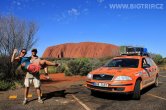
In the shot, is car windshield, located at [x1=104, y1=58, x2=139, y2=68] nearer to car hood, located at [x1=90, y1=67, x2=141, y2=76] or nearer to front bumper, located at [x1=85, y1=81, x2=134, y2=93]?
car hood, located at [x1=90, y1=67, x2=141, y2=76]

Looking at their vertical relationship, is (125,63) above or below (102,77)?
above

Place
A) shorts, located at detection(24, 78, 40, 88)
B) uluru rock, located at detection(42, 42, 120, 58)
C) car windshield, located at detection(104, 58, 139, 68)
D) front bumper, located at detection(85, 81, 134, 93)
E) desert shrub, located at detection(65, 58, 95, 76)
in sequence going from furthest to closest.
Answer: uluru rock, located at detection(42, 42, 120, 58), desert shrub, located at detection(65, 58, 95, 76), car windshield, located at detection(104, 58, 139, 68), front bumper, located at detection(85, 81, 134, 93), shorts, located at detection(24, 78, 40, 88)

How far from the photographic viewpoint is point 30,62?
344 inches

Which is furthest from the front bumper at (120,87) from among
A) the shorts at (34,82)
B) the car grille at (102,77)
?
the shorts at (34,82)

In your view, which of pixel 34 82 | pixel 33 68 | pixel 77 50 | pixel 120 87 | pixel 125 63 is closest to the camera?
pixel 33 68

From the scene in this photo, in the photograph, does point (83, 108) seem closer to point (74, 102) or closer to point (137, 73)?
point (74, 102)

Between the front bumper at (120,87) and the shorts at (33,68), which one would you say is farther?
the front bumper at (120,87)

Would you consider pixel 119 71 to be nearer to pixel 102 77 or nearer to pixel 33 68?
pixel 102 77

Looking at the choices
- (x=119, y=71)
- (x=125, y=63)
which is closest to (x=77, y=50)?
(x=125, y=63)

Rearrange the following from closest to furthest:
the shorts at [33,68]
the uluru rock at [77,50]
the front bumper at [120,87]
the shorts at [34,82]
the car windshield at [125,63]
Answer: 1. the shorts at [33,68]
2. the shorts at [34,82]
3. the front bumper at [120,87]
4. the car windshield at [125,63]
5. the uluru rock at [77,50]

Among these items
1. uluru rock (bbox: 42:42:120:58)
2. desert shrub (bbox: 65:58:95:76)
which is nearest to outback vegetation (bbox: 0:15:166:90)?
desert shrub (bbox: 65:58:95:76)

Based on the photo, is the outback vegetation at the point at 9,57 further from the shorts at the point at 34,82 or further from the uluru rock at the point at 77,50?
the uluru rock at the point at 77,50

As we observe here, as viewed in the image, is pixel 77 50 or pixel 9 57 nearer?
pixel 9 57

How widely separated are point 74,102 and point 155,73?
5.42m
